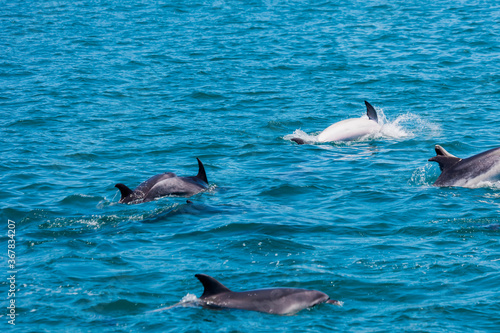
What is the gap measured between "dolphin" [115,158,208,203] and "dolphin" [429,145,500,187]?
531 centimetres

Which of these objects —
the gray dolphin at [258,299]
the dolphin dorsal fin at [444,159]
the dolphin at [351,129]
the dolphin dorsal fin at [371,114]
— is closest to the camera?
the gray dolphin at [258,299]

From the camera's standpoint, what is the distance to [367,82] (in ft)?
90.6

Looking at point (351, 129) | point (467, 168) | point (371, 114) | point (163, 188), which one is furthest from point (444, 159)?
point (163, 188)

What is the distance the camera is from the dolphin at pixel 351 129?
2078 cm

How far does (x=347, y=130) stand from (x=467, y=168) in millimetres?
5344

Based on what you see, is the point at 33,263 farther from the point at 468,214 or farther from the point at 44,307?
A: the point at 468,214

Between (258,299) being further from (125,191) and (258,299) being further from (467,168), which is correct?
(467,168)

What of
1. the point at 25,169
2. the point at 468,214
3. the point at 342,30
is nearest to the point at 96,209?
the point at 25,169

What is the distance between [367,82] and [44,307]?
62.7ft

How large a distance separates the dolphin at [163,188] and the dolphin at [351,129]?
522 centimetres

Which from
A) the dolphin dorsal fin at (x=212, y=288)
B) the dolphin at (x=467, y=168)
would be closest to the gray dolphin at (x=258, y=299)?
the dolphin dorsal fin at (x=212, y=288)

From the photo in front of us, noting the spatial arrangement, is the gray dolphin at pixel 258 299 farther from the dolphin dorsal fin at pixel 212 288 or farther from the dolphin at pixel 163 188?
the dolphin at pixel 163 188

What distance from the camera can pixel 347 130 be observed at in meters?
20.8

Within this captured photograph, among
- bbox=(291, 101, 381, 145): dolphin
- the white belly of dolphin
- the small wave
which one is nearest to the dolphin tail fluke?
the small wave
